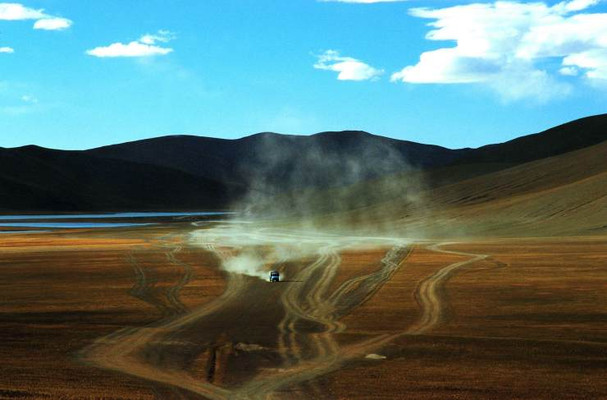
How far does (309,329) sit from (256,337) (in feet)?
7.46

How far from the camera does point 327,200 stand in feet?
549

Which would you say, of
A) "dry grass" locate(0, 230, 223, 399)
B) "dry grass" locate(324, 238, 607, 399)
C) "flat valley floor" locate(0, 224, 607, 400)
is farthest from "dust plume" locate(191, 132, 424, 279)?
"dry grass" locate(324, 238, 607, 399)

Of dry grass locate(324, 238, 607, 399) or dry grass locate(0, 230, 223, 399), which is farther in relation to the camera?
dry grass locate(0, 230, 223, 399)

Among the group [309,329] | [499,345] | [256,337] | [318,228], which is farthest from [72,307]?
[318,228]

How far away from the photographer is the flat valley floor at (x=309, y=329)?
63.5 feet

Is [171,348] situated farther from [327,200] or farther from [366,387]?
[327,200]

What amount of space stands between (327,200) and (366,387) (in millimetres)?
148167

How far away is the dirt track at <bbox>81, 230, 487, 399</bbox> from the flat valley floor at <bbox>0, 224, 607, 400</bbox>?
7 cm

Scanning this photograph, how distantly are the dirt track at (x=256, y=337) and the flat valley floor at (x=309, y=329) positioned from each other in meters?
0.07

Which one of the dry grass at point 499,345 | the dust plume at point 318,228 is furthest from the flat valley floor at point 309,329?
the dust plume at point 318,228

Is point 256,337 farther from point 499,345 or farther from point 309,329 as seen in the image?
point 499,345

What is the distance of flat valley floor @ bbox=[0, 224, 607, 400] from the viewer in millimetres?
19359

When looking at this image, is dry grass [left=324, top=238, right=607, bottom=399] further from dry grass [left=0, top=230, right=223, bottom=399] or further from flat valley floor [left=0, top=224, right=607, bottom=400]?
dry grass [left=0, top=230, right=223, bottom=399]

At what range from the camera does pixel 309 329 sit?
89.9 ft
